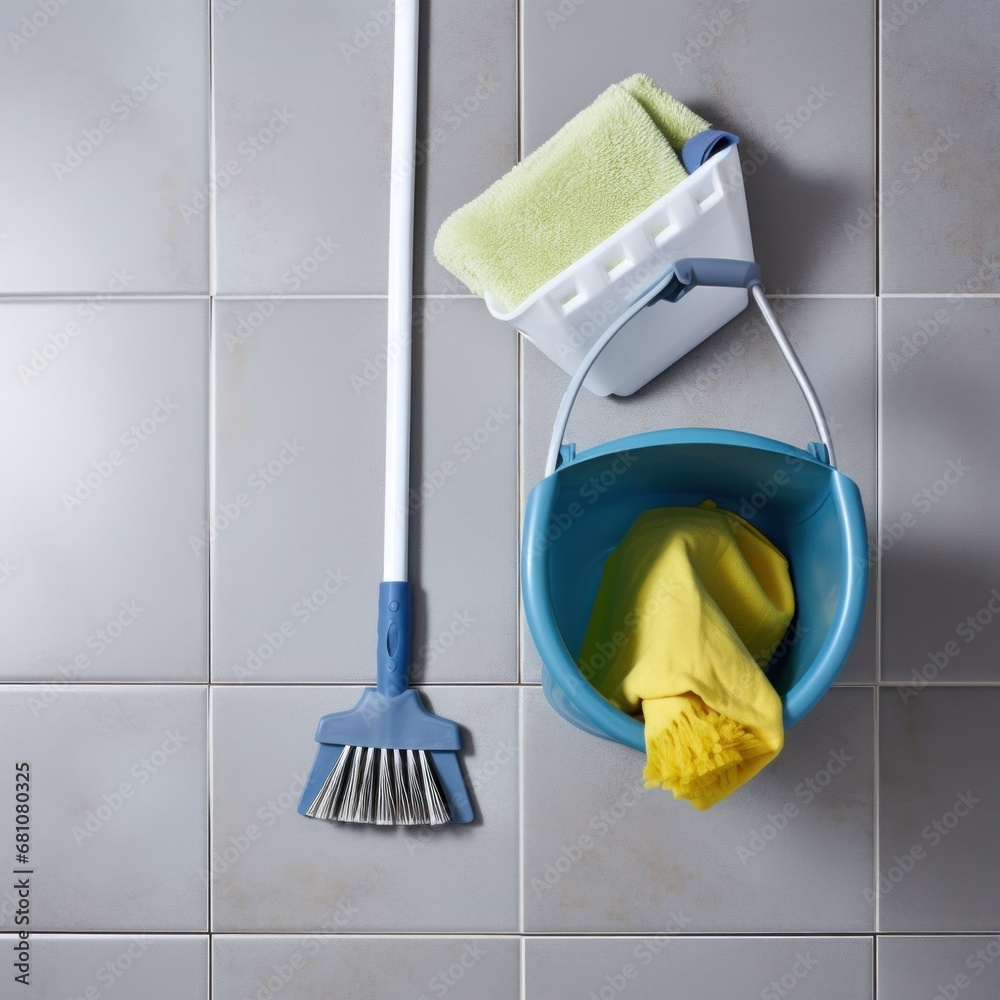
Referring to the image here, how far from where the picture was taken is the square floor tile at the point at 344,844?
0.90m

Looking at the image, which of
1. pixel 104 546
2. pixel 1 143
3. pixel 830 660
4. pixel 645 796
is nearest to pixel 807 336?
pixel 830 660

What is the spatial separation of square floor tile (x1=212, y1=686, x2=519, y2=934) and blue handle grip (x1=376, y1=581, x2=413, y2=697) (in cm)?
5

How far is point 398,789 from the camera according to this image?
2.85ft

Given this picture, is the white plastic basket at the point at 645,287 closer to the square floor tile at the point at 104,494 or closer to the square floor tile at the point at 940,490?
the square floor tile at the point at 940,490

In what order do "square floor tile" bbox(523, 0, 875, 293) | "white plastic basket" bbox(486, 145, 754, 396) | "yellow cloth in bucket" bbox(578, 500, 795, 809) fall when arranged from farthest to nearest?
"square floor tile" bbox(523, 0, 875, 293)
"white plastic basket" bbox(486, 145, 754, 396)
"yellow cloth in bucket" bbox(578, 500, 795, 809)

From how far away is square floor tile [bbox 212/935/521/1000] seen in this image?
35.4 inches

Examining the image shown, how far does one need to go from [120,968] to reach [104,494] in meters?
0.52

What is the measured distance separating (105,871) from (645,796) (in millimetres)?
594

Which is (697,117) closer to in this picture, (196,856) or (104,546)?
(104,546)

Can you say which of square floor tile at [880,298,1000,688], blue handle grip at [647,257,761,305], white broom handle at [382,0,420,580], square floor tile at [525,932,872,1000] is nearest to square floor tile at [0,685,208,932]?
white broom handle at [382,0,420,580]

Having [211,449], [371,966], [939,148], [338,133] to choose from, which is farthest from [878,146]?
[371,966]

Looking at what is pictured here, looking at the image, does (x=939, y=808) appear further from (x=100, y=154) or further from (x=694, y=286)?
(x=100, y=154)

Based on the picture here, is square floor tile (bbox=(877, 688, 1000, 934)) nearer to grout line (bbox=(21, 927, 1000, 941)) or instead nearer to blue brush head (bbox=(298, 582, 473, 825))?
grout line (bbox=(21, 927, 1000, 941))

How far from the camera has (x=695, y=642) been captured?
0.69 m
